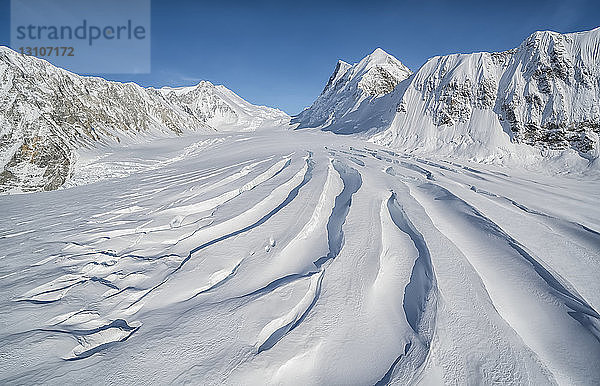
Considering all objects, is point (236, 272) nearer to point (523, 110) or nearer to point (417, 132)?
point (417, 132)

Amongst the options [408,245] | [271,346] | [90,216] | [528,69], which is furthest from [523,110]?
[90,216]

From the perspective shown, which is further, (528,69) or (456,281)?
(528,69)

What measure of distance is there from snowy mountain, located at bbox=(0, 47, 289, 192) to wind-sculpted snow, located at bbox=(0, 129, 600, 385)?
11.7 meters

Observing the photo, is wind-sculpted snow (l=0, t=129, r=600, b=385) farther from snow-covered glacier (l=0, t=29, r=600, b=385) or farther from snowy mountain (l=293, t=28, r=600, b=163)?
snowy mountain (l=293, t=28, r=600, b=163)

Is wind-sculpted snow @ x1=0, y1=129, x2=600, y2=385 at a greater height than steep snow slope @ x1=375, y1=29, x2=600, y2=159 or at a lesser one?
lesser

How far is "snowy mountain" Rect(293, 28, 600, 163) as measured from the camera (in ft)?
41.9

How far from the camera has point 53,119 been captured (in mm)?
17031

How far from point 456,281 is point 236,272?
2.14 meters

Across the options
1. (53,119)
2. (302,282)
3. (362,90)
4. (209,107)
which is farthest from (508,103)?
(209,107)

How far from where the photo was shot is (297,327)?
1.85m

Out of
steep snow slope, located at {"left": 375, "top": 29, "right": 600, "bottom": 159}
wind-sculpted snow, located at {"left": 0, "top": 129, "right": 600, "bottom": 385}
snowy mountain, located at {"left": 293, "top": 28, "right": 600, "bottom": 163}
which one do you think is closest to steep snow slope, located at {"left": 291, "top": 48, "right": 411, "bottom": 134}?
snowy mountain, located at {"left": 293, "top": 28, "right": 600, "bottom": 163}

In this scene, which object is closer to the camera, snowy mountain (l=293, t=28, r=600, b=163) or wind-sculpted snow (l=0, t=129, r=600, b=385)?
wind-sculpted snow (l=0, t=129, r=600, b=385)

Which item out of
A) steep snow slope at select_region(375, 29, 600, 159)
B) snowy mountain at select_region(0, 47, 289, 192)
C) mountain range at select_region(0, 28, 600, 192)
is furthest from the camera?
steep snow slope at select_region(375, 29, 600, 159)

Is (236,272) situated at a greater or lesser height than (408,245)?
lesser
